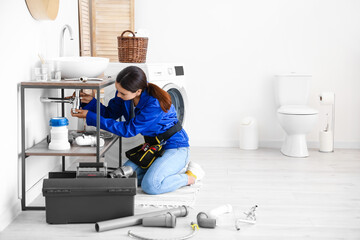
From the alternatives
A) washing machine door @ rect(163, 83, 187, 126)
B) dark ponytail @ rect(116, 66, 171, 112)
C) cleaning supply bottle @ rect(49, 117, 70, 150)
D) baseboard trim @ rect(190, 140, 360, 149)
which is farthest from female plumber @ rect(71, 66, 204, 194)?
baseboard trim @ rect(190, 140, 360, 149)

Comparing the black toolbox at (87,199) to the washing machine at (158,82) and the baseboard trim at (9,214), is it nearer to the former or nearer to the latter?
the baseboard trim at (9,214)

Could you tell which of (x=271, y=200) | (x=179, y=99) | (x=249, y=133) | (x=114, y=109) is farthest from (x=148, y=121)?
(x=249, y=133)

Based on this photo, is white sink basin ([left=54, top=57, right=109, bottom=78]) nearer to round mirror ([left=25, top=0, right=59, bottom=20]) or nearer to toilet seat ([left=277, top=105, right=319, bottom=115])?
round mirror ([left=25, top=0, right=59, bottom=20])

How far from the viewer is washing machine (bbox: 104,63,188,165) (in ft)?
12.8

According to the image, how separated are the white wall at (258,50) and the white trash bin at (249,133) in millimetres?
191

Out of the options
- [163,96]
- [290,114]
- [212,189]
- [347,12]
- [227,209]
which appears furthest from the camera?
[347,12]

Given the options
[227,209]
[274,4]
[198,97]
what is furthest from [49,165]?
[274,4]

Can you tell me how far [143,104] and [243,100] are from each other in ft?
6.92

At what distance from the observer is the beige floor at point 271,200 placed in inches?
104

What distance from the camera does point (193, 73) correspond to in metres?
5.18

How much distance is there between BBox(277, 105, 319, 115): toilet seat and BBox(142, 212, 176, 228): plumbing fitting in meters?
2.27

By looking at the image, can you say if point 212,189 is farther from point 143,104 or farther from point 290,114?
point 290,114

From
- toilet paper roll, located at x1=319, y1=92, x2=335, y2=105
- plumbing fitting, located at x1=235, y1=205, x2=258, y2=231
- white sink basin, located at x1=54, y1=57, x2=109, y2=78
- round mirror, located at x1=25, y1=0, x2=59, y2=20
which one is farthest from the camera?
toilet paper roll, located at x1=319, y1=92, x2=335, y2=105

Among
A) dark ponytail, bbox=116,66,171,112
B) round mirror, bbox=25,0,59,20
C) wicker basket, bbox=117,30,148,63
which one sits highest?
round mirror, bbox=25,0,59,20
